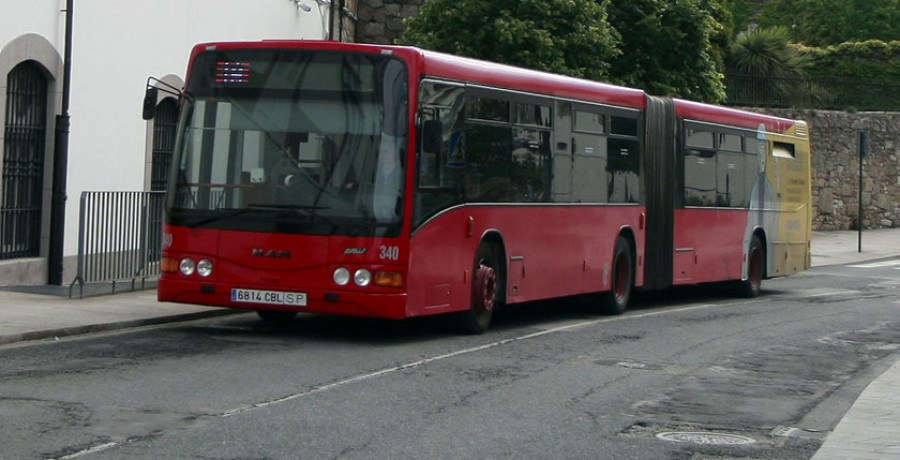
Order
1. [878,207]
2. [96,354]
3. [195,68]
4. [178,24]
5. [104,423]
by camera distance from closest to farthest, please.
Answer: [104,423] < [96,354] < [195,68] < [178,24] < [878,207]

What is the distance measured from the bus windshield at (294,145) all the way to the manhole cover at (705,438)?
4.60 meters

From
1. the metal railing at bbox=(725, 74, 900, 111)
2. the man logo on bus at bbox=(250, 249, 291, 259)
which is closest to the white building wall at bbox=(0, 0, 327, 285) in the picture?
the man logo on bus at bbox=(250, 249, 291, 259)

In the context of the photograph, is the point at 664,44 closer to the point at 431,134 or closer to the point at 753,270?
the point at 753,270

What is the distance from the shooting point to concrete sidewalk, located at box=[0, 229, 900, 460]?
30.0 ft

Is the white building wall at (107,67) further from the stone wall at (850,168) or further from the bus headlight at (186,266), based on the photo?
the stone wall at (850,168)

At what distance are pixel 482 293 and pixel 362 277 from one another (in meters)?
1.98

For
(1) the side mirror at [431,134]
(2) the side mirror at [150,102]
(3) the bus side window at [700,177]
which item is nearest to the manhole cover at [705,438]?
(1) the side mirror at [431,134]

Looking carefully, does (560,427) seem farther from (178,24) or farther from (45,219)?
(178,24)

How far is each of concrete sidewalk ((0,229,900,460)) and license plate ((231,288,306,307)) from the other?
1.49 m

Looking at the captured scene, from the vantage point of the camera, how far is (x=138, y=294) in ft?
60.0

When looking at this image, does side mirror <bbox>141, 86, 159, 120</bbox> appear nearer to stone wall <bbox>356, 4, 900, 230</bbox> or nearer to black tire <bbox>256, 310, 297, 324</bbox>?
black tire <bbox>256, 310, 297, 324</bbox>

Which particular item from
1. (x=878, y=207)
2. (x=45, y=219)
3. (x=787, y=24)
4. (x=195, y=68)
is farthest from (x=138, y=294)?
(x=787, y=24)

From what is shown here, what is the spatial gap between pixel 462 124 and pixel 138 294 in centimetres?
561

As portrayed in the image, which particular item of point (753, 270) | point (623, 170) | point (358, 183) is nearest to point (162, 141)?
point (623, 170)
